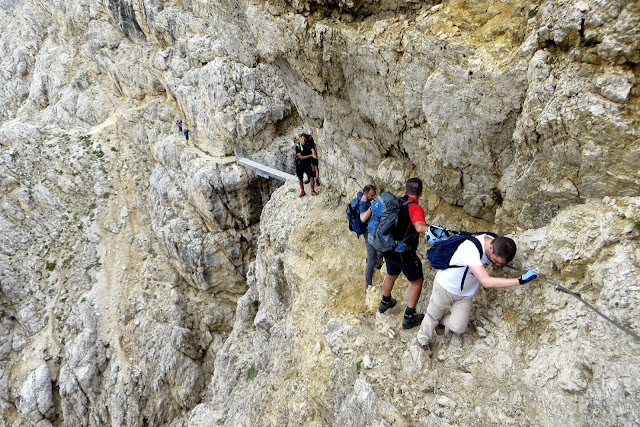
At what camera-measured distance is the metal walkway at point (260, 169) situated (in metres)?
18.5

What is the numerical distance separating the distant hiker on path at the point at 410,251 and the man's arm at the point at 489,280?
1.10 meters

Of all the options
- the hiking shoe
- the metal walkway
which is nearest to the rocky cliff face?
the hiking shoe

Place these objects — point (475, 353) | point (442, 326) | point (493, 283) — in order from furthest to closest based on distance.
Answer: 1. point (442, 326)
2. point (475, 353)
3. point (493, 283)

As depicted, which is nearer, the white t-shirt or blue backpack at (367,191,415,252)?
the white t-shirt

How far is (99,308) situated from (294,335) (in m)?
20.4

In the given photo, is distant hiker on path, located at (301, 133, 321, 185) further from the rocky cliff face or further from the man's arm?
the man's arm

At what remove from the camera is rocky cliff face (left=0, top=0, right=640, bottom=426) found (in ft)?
13.9

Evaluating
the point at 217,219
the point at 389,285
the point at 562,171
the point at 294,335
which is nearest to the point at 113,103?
the point at 217,219

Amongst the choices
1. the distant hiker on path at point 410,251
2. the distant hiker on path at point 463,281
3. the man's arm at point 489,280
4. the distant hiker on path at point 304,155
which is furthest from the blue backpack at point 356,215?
the distant hiker on path at point 304,155

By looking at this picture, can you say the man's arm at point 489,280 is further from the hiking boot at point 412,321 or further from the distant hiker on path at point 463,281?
the hiking boot at point 412,321

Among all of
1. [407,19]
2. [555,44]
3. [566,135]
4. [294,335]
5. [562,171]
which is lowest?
[294,335]

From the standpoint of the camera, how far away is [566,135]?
4625 mm

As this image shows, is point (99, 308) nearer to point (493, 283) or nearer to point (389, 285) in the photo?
point (389, 285)

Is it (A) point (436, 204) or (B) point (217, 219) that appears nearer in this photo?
(A) point (436, 204)
